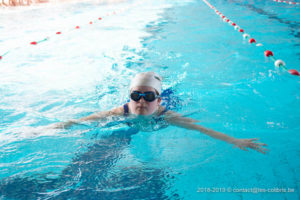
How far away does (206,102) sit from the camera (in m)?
4.11

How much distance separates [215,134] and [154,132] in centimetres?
77

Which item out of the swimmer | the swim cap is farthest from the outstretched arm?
the swim cap

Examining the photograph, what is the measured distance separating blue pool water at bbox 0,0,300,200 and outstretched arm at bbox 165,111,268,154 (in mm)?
103

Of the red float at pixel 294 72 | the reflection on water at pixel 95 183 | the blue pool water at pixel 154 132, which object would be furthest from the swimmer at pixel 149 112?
the red float at pixel 294 72

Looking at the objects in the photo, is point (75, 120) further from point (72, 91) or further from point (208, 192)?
point (208, 192)

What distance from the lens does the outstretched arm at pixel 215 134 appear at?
103 inches

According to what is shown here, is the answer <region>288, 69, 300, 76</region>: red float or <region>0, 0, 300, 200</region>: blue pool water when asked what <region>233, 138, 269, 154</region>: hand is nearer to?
<region>0, 0, 300, 200</region>: blue pool water

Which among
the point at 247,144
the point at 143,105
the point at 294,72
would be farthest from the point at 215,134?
the point at 294,72

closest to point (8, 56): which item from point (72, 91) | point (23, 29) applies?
point (72, 91)

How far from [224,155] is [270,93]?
212cm

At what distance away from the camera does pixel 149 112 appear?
3172 mm

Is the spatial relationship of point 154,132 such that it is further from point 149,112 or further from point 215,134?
point 215,134

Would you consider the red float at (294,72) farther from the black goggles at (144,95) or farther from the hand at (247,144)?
the black goggles at (144,95)

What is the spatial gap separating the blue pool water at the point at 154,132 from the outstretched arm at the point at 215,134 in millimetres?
103
